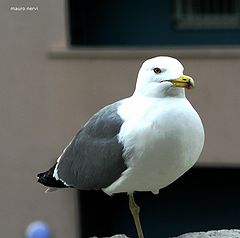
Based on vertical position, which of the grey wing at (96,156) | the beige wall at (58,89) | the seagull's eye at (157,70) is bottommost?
the beige wall at (58,89)

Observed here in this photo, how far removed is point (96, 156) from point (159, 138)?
1.40ft

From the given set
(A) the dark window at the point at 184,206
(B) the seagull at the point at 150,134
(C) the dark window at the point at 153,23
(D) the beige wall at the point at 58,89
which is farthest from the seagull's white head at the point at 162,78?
(A) the dark window at the point at 184,206

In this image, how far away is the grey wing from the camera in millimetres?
3557

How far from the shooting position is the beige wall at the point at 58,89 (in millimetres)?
7820

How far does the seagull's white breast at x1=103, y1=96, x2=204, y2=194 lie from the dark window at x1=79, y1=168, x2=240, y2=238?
17.7ft

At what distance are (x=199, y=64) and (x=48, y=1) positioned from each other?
1415 millimetres

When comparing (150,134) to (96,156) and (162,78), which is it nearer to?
(162,78)

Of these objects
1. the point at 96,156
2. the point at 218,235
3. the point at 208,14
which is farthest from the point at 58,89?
the point at 96,156

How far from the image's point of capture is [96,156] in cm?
368

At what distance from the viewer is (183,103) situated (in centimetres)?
338

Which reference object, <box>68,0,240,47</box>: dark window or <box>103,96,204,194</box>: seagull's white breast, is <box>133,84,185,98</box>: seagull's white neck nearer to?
<box>103,96,204,194</box>: seagull's white breast

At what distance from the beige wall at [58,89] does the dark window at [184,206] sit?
0.72m

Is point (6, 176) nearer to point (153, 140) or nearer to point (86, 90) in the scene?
point (86, 90)

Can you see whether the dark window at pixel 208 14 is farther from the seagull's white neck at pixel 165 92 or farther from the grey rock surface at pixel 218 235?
A: the seagull's white neck at pixel 165 92
